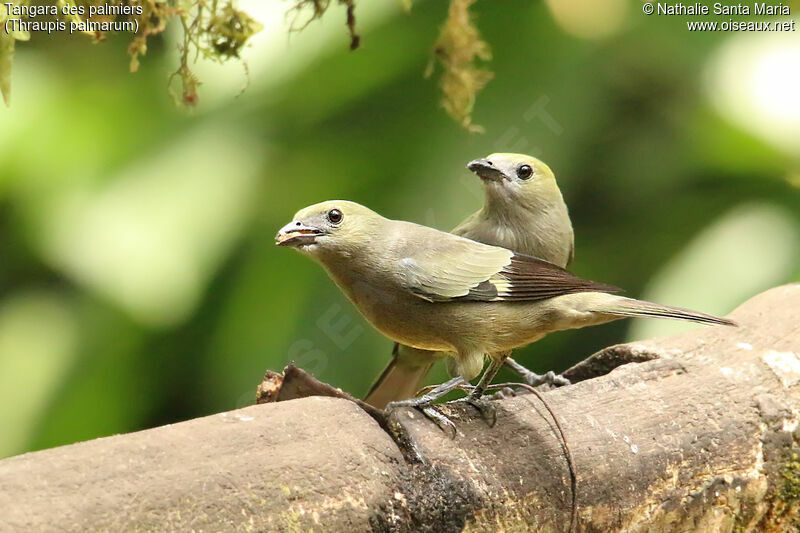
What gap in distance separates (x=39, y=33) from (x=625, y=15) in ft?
11.9

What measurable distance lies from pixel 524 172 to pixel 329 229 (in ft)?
3.12

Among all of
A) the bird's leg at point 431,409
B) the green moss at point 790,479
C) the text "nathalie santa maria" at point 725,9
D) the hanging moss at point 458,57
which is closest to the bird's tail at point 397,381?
the bird's leg at point 431,409

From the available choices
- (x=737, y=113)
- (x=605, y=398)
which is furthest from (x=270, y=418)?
(x=737, y=113)

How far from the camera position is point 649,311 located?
294 centimetres

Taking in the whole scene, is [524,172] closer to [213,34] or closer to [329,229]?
[329,229]

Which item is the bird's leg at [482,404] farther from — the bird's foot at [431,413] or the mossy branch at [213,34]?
the mossy branch at [213,34]

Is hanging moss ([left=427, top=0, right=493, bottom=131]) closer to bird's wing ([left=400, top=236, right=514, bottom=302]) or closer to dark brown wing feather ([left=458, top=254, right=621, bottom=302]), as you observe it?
bird's wing ([left=400, top=236, right=514, bottom=302])

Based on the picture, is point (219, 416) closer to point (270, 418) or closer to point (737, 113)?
point (270, 418)

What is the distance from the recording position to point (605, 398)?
9.95ft

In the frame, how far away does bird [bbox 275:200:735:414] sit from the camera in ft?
9.91

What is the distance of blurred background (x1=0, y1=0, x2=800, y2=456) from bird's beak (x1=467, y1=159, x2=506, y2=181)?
Result: 1.35 meters

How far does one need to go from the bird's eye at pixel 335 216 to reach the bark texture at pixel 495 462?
0.54 m

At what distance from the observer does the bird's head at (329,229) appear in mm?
2998

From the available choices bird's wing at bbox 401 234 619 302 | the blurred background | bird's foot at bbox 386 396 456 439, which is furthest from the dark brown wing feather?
the blurred background
